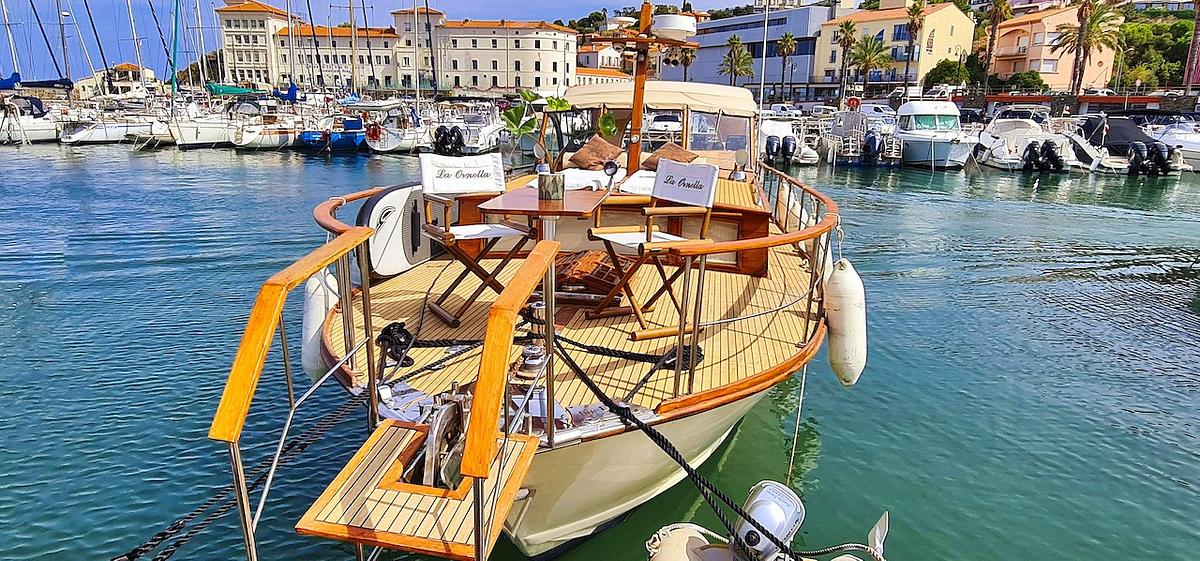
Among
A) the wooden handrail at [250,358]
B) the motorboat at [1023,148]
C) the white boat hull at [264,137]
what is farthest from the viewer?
the white boat hull at [264,137]

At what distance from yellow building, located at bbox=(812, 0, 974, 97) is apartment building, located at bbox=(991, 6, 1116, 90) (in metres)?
3.58

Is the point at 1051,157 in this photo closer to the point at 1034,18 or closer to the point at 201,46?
the point at 1034,18

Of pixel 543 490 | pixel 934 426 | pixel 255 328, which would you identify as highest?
pixel 255 328

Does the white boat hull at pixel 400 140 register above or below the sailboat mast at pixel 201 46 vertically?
below

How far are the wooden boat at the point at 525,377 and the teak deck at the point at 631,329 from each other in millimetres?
23

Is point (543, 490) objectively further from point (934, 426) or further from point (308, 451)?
point (934, 426)

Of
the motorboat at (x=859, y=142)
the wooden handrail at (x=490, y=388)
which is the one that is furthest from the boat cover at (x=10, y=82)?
the wooden handrail at (x=490, y=388)

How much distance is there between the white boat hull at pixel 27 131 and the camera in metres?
41.8

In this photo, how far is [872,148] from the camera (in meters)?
38.1

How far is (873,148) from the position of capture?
125 feet

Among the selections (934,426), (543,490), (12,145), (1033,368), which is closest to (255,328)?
(543,490)

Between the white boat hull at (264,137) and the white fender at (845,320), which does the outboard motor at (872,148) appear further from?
the white fender at (845,320)

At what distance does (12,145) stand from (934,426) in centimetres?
4955

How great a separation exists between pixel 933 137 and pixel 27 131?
49.1 m
